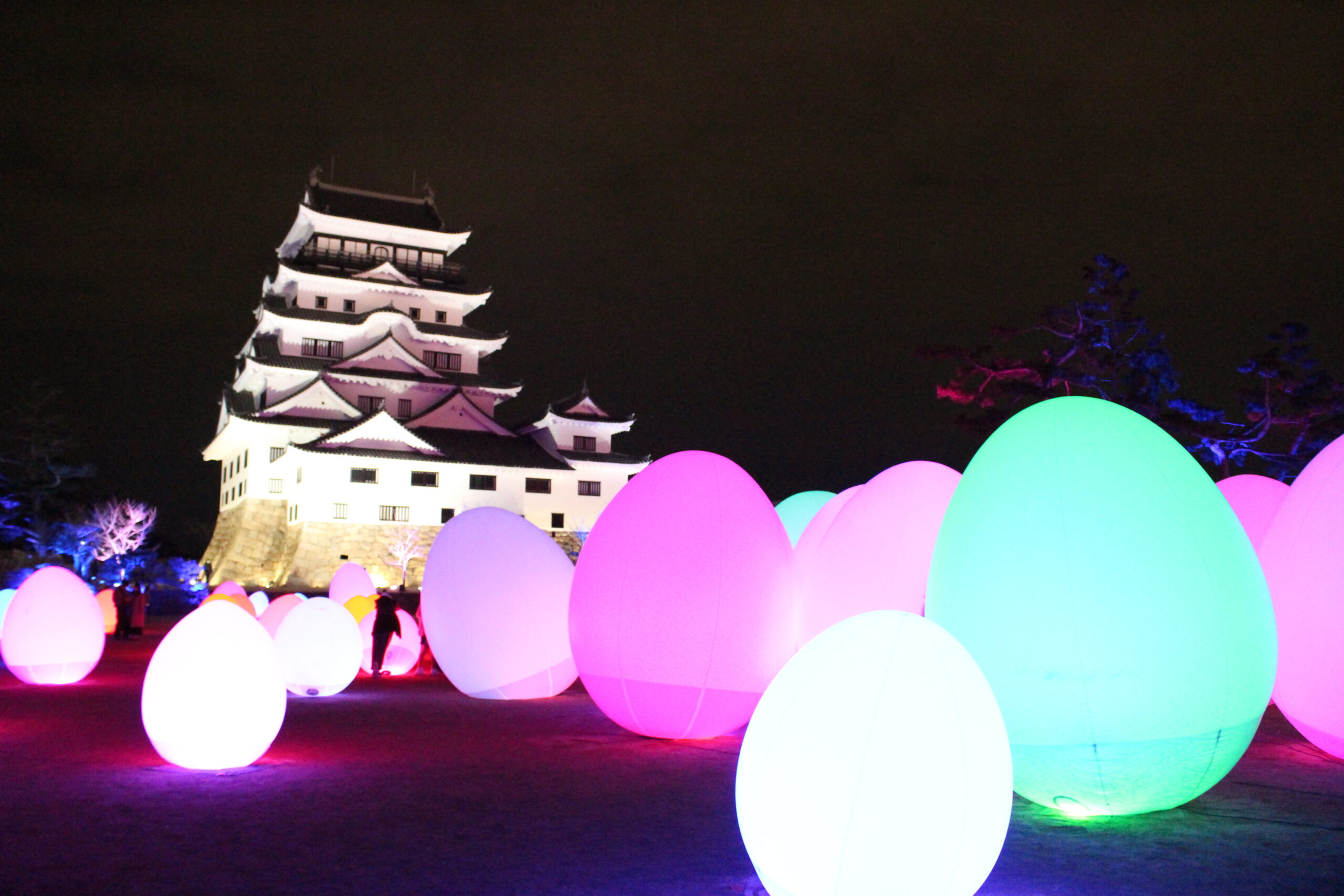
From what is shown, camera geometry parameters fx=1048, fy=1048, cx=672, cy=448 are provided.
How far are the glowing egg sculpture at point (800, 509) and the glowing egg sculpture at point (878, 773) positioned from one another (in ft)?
33.4

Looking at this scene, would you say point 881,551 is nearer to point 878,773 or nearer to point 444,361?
point 878,773

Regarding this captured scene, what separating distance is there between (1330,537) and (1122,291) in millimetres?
19259

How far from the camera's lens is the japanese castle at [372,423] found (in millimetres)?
37719

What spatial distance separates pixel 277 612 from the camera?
1484 centimetres

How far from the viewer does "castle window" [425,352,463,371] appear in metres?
44.2

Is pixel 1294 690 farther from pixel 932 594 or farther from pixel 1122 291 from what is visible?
pixel 1122 291

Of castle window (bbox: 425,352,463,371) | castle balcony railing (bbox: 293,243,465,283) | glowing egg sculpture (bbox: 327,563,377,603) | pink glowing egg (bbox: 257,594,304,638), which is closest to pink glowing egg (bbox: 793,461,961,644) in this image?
pink glowing egg (bbox: 257,594,304,638)

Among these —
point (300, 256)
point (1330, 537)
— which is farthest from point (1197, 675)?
point (300, 256)

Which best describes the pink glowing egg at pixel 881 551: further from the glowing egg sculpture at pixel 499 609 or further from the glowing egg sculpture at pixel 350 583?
the glowing egg sculpture at pixel 350 583

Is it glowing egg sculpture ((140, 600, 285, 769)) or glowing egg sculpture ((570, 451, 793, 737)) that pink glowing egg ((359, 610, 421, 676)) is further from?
glowing egg sculpture ((140, 600, 285, 769))

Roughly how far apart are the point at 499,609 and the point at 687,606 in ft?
11.7

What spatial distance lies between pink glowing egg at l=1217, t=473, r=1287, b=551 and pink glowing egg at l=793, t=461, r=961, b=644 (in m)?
3.62

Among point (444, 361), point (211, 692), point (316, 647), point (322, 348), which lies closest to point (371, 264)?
point (322, 348)

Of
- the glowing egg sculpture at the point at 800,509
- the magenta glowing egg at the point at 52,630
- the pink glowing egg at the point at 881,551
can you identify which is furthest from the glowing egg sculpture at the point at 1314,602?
the magenta glowing egg at the point at 52,630
